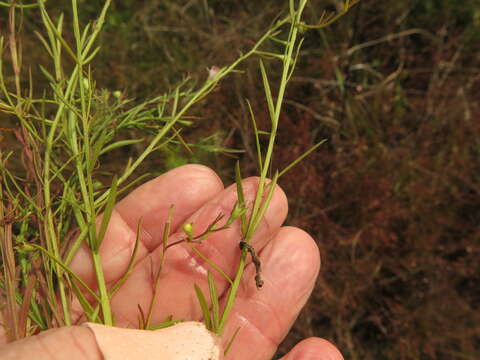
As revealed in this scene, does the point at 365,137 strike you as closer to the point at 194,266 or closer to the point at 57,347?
the point at 194,266

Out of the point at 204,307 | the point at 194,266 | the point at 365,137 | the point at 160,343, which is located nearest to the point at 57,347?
the point at 160,343

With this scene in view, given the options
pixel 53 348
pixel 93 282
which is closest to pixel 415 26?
pixel 93 282

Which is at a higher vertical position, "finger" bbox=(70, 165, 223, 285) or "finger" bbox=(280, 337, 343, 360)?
"finger" bbox=(70, 165, 223, 285)

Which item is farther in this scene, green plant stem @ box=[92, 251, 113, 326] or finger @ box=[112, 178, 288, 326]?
finger @ box=[112, 178, 288, 326]

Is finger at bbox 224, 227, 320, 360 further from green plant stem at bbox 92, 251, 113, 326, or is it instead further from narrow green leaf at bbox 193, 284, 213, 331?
green plant stem at bbox 92, 251, 113, 326

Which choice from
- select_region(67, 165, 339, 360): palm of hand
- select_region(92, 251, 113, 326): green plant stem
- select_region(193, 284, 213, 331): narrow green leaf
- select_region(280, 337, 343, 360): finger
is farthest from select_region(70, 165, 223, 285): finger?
select_region(280, 337, 343, 360): finger

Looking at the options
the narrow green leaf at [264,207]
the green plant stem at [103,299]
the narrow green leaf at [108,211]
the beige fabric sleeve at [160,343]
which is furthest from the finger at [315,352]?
the narrow green leaf at [108,211]
